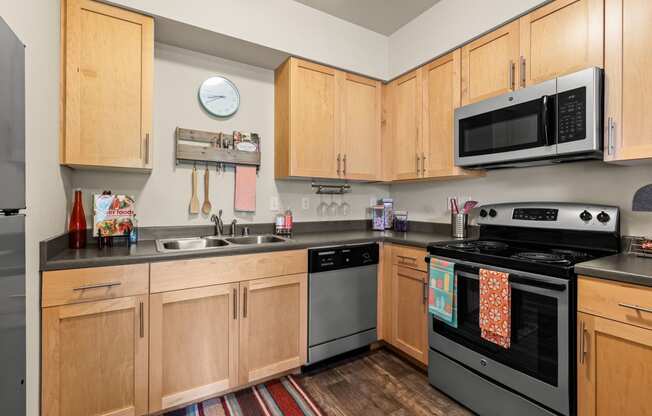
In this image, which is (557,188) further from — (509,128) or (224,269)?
(224,269)

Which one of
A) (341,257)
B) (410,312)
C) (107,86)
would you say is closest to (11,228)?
(107,86)

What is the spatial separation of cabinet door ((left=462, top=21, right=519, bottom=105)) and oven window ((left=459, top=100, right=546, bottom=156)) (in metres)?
0.16

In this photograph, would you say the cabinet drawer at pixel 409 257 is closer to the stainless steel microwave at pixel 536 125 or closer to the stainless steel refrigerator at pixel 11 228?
the stainless steel microwave at pixel 536 125

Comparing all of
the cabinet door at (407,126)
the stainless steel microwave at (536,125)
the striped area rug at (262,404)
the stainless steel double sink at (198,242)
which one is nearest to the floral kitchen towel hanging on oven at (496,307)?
the stainless steel microwave at (536,125)

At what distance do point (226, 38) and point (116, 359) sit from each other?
6.49 feet

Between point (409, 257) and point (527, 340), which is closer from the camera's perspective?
point (527, 340)

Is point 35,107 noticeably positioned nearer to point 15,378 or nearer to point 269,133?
point 15,378

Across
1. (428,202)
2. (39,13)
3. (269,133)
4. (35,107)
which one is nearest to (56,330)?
(35,107)

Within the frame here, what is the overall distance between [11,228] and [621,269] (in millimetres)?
2087

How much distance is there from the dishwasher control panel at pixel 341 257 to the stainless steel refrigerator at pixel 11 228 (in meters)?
1.36

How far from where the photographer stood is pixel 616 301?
115 centimetres

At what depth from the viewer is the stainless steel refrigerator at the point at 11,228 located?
81 centimetres

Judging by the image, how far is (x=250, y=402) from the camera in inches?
68.6

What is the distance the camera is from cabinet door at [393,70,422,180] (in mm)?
2416
